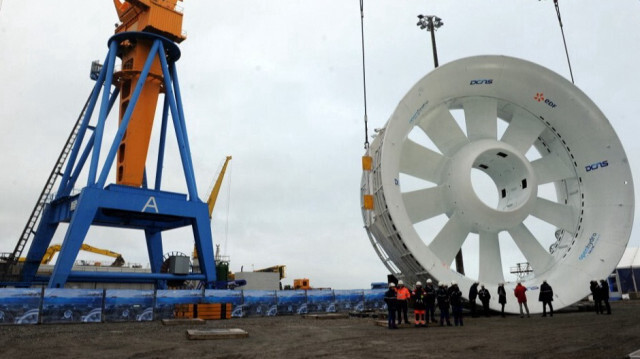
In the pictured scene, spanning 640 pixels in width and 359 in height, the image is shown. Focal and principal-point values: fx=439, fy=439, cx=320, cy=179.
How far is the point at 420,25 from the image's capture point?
86.5 ft

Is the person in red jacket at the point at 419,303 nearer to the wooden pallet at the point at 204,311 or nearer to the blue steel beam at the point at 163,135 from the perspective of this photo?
the wooden pallet at the point at 204,311

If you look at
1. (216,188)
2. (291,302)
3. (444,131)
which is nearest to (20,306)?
(291,302)

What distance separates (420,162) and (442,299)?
5286 mm

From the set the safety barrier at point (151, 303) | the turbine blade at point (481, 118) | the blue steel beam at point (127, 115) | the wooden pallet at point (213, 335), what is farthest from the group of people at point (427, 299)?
the blue steel beam at point (127, 115)

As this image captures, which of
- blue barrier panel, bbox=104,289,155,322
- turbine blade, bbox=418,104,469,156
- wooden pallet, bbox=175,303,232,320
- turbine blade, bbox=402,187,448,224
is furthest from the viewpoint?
wooden pallet, bbox=175,303,232,320

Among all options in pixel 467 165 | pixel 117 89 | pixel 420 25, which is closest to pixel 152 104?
pixel 117 89

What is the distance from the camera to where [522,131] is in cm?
1716

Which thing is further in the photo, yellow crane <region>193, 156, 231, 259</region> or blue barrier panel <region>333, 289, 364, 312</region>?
yellow crane <region>193, 156, 231, 259</region>

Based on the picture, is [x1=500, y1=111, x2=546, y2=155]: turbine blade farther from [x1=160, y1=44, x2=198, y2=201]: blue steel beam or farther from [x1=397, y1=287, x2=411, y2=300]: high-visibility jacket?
[x1=160, y1=44, x2=198, y2=201]: blue steel beam

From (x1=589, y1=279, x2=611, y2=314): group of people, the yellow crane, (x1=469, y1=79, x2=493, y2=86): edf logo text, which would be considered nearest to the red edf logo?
(x1=469, y1=79, x2=493, y2=86): edf logo text

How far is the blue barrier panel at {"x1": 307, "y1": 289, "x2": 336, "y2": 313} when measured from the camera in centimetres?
2036

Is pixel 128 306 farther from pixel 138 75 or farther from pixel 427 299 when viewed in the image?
pixel 138 75

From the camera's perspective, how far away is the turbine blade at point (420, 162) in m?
15.8

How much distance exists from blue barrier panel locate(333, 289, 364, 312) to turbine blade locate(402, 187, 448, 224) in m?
7.10
